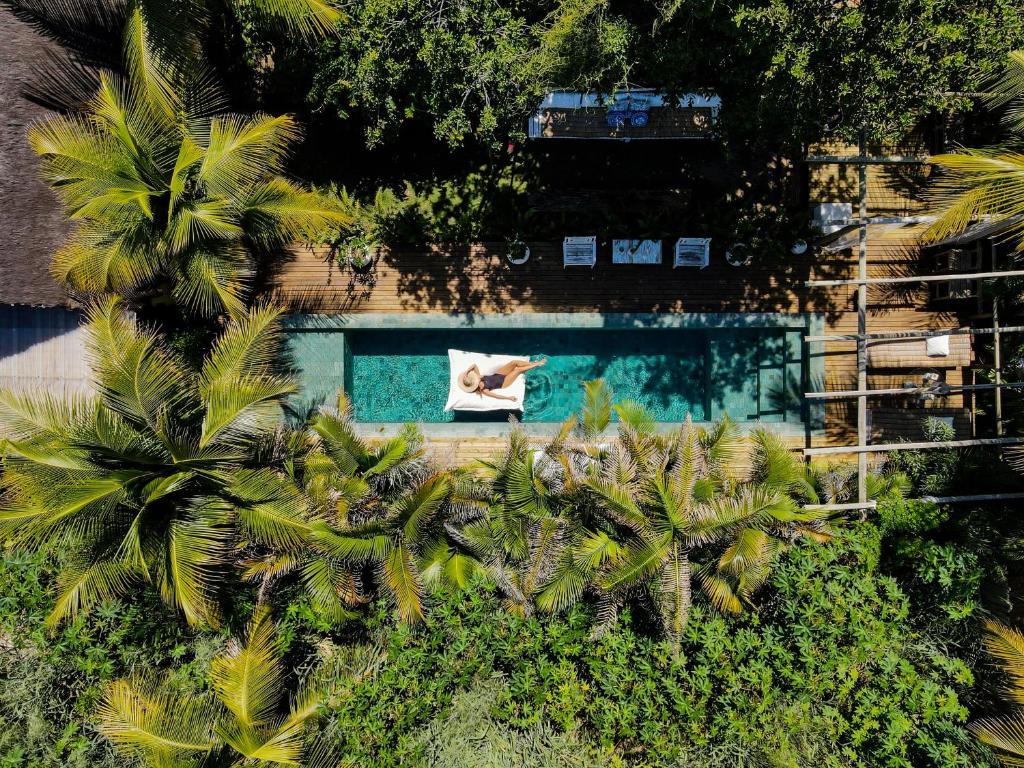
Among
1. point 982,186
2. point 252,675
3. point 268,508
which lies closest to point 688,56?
point 982,186

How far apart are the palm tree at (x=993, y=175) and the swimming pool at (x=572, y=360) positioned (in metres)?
3.50

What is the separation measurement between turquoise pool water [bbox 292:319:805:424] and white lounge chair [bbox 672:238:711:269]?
1181 millimetres

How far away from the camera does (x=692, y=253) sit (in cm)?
940

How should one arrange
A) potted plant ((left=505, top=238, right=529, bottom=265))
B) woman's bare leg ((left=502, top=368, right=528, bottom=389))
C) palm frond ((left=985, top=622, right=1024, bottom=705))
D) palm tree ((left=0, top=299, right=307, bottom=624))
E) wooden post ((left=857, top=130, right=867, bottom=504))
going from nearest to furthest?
1. palm tree ((left=0, top=299, right=307, bottom=624))
2. palm frond ((left=985, top=622, right=1024, bottom=705))
3. wooden post ((left=857, top=130, right=867, bottom=504))
4. potted plant ((left=505, top=238, right=529, bottom=265))
5. woman's bare leg ((left=502, top=368, right=528, bottom=389))

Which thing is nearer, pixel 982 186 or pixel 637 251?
pixel 982 186

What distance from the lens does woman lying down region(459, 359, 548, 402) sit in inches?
387

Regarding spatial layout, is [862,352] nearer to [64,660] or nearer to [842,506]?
[842,506]

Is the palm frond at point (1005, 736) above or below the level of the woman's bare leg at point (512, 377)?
below

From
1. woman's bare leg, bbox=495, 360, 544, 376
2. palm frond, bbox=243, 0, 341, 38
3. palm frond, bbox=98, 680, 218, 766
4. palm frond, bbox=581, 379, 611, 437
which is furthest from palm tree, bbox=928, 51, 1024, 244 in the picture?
palm frond, bbox=98, 680, 218, 766

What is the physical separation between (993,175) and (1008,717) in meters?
6.54

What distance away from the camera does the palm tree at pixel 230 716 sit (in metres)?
6.40

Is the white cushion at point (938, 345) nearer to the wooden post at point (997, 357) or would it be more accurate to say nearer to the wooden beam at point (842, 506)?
the wooden post at point (997, 357)

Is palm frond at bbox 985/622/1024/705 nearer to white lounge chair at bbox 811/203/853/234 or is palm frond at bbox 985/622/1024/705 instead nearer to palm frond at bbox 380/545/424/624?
white lounge chair at bbox 811/203/853/234

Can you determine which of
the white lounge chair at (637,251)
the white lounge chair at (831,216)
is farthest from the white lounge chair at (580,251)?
the white lounge chair at (831,216)
